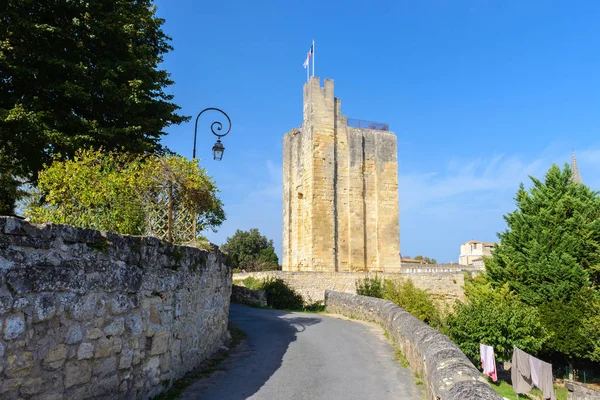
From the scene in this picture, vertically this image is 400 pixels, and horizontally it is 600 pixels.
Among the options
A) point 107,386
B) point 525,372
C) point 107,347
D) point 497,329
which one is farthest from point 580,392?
point 107,347

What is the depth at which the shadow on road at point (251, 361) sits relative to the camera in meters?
6.94

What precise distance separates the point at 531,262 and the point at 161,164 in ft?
72.6

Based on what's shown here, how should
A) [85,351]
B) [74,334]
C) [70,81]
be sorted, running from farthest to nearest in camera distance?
[70,81] → [85,351] → [74,334]

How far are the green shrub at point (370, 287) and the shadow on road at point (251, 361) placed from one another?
843cm

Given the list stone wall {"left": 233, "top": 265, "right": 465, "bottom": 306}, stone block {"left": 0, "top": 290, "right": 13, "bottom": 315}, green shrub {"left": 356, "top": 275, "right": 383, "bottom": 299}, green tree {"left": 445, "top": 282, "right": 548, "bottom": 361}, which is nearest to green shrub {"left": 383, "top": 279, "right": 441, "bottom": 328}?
green shrub {"left": 356, "top": 275, "right": 383, "bottom": 299}

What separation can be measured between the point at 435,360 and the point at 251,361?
4092 mm

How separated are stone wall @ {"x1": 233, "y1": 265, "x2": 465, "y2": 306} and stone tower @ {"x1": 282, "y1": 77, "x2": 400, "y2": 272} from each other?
11.7ft

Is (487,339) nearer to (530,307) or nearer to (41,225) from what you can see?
(530,307)

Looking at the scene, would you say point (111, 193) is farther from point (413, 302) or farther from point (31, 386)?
point (413, 302)

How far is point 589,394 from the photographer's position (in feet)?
65.3

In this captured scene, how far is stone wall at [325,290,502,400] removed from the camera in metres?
5.05

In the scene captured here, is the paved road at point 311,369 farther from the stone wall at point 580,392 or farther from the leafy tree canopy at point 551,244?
the leafy tree canopy at point 551,244

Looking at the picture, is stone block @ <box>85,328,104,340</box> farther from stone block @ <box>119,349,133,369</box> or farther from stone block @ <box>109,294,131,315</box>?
stone block @ <box>119,349,133,369</box>

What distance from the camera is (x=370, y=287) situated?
960 inches
